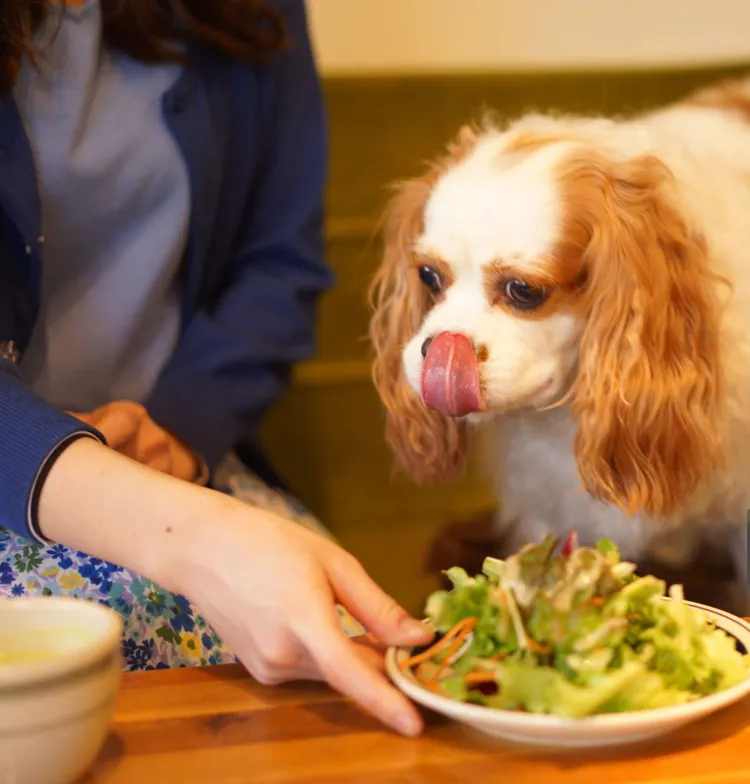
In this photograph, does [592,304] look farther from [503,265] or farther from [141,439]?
[141,439]

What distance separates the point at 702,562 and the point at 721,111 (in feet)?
1.65

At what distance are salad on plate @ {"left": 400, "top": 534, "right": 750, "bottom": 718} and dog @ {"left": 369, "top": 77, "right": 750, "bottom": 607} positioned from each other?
292mm

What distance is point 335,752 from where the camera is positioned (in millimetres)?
559

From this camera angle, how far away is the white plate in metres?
0.52

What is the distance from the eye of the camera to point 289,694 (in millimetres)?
635

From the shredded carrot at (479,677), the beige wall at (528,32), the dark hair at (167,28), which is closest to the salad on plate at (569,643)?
the shredded carrot at (479,677)

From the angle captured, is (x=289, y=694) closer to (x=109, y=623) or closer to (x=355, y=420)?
(x=109, y=623)

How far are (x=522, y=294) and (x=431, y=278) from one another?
112 mm

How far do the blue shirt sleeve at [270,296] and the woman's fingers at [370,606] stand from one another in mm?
469

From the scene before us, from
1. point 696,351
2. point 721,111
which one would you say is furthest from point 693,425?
point 721,111

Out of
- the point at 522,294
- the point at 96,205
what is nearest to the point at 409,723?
the point at 522,294

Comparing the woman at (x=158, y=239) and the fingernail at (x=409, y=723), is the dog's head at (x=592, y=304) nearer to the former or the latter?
the woman at (x=158, y=239)

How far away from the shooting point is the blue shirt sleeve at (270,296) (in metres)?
1.08

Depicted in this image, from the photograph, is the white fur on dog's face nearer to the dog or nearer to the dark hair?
the dog
